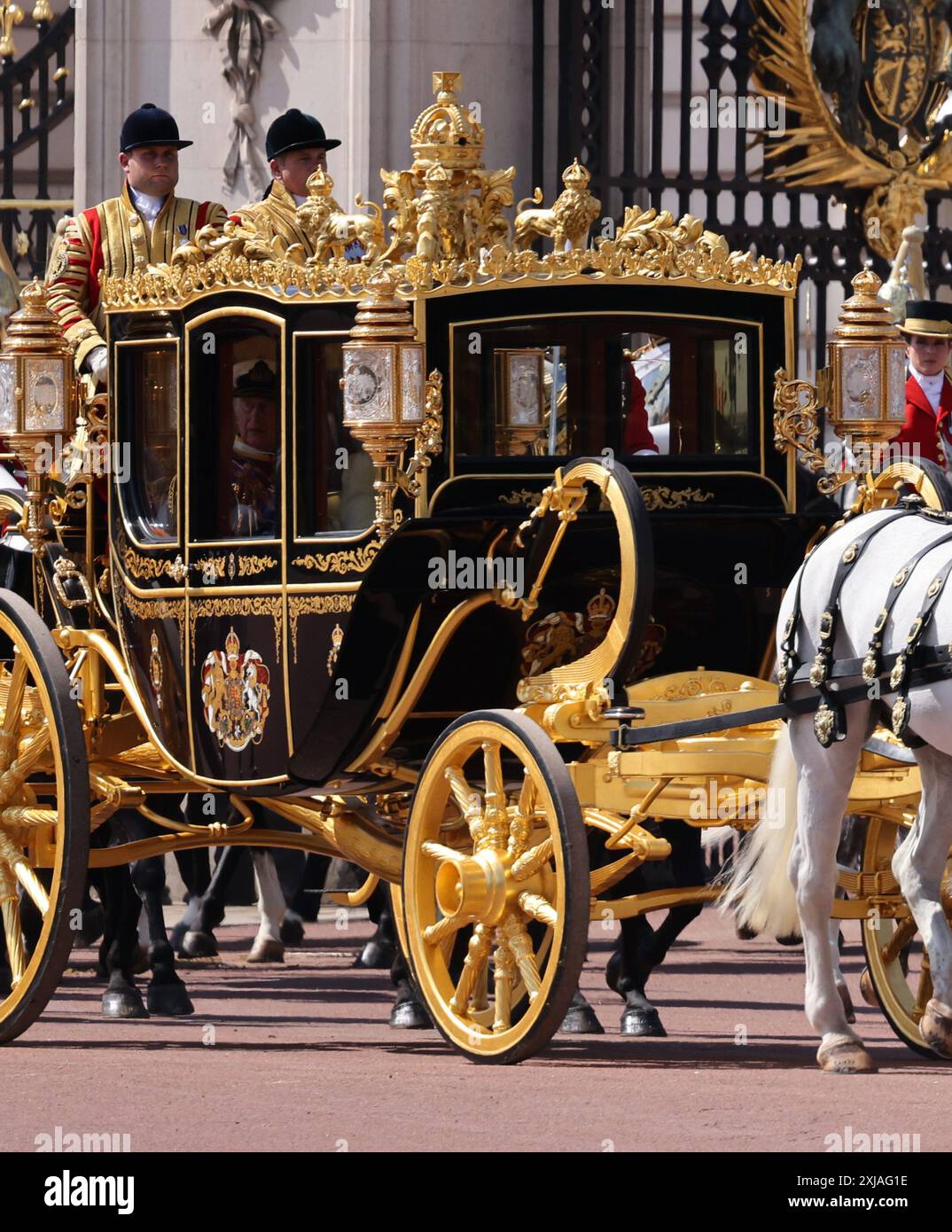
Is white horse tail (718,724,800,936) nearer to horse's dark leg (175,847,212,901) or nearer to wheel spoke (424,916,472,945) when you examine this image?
wheel spoke (424,916,472,945)

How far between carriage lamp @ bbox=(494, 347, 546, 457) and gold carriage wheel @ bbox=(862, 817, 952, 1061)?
4.90 ft

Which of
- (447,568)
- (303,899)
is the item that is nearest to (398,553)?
(447,568)

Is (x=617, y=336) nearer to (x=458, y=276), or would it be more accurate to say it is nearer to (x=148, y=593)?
(x=458, y=276)

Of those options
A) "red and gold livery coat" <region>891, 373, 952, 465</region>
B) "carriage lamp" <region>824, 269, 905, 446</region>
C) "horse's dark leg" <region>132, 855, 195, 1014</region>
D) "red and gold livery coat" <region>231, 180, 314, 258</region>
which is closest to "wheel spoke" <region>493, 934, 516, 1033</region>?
"carriage lamp" <region>824, 269, 905, 446</region>

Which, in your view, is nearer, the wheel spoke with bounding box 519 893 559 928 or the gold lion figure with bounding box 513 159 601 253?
the wheel spoke with bounding box 519 893 559 928

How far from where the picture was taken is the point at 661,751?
27.9ft

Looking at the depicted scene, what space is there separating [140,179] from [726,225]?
15.0 ft

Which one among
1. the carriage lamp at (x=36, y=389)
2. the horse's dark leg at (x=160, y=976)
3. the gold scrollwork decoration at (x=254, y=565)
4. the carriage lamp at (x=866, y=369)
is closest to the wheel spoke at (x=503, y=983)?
the gold scrollwork decoration at (x=254, y=565)

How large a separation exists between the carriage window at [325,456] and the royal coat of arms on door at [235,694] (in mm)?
455

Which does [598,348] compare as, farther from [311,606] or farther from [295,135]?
[295,135]

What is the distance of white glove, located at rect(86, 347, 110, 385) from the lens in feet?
32.8

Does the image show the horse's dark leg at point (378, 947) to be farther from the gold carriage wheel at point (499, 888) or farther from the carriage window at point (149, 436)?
the gold carriage wheel at point (499, 888)

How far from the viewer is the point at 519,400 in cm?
916

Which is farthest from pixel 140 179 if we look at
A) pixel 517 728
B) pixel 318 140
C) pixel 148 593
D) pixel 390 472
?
pixel 517 728
